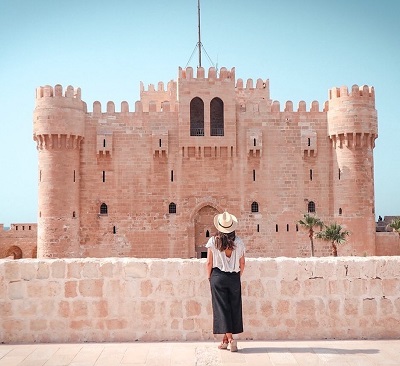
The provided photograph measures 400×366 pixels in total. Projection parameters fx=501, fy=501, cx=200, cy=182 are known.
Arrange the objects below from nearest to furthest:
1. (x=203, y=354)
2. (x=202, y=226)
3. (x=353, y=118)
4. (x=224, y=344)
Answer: (x=203, y=354) → (x=224, y=344) → (x=353, y=118) → (x=202, y=226)

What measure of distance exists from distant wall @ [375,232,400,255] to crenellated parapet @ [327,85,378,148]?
505cm

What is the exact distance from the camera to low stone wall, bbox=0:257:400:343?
6.73m

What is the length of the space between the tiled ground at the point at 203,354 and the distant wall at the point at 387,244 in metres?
21.6

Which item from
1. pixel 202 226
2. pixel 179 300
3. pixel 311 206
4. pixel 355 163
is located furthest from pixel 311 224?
pixel 179 300

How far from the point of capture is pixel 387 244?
2703 cm

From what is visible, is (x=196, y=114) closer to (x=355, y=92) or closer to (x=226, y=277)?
(x=355, y=92)

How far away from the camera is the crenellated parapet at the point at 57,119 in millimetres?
25969

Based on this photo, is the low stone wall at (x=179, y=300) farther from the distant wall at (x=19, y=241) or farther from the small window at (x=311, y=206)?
the distant wall at (x=19, y=241)

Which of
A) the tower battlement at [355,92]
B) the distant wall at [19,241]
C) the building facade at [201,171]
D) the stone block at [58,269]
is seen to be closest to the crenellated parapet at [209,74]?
the building facade at [201,171]

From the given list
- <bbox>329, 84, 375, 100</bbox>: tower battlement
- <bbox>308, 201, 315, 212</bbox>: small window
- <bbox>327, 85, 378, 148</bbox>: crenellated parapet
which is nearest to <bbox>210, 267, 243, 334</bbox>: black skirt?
<bbox>308, 201, 315, 212</bbox>: small window

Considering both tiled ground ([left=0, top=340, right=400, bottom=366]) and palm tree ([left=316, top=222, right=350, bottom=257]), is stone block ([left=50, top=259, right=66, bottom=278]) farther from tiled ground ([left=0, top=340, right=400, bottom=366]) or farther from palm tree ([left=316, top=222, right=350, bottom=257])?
palm tree ([left=316, top=222, right=350, bottom=257])

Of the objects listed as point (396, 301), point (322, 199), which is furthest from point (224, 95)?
point (396, 301)

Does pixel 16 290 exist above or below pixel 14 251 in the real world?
above

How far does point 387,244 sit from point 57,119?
737 inches
